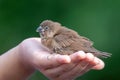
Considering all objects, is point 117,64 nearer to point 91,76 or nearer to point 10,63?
point 91,76

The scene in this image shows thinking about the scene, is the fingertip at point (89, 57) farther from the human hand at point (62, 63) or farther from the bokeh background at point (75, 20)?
the bokeh background at point (75, 20)

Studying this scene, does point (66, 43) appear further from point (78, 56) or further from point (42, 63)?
point (78, 56)

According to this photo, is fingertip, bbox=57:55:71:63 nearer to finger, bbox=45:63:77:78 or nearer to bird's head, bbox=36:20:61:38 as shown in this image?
finger, bbox=45:63:77:78

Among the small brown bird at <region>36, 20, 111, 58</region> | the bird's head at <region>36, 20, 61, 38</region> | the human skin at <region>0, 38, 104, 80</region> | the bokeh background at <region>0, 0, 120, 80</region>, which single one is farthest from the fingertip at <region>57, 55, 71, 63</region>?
the bokeh background at <region>0, 0, 120, 80</region>

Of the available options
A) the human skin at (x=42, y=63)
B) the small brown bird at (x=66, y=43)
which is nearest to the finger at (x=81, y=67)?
the human skin at (x=42, y=63)

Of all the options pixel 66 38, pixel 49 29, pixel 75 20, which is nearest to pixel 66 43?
pixel 66 38

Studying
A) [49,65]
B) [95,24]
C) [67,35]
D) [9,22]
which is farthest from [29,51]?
[9,22]
